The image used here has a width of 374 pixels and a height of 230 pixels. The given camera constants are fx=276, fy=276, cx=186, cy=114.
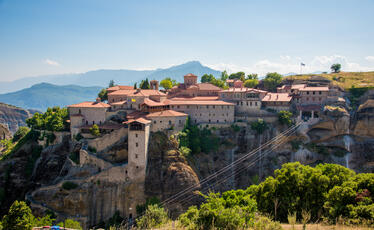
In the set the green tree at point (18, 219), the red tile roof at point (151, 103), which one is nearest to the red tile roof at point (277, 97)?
the red tile roof at point (151, 103)

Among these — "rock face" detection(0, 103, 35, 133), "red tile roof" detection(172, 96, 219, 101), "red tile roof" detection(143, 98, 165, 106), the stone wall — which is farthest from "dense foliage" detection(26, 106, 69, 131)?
"rock face" detection(0, 103, 35, 133)

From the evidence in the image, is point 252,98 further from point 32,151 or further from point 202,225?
point 32,151

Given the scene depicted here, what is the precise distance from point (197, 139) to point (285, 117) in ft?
60.6

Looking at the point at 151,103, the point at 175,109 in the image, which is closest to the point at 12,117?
the point at 151,103

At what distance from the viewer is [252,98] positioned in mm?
59250

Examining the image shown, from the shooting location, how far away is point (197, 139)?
175ft

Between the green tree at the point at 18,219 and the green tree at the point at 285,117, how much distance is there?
152 feet

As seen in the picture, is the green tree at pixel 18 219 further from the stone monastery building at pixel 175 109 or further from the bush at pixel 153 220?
the stone monastery building at pixel 175 109

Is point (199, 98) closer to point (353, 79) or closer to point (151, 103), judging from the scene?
point (151, 103)

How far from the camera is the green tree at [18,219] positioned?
31.7 metres

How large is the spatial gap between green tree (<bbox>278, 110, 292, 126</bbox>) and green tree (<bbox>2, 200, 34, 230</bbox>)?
4621 cm

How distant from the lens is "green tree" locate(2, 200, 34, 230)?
3172 centimetres

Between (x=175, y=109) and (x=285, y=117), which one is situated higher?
(x=175, y=109)


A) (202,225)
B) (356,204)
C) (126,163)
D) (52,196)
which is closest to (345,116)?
(356,204)
